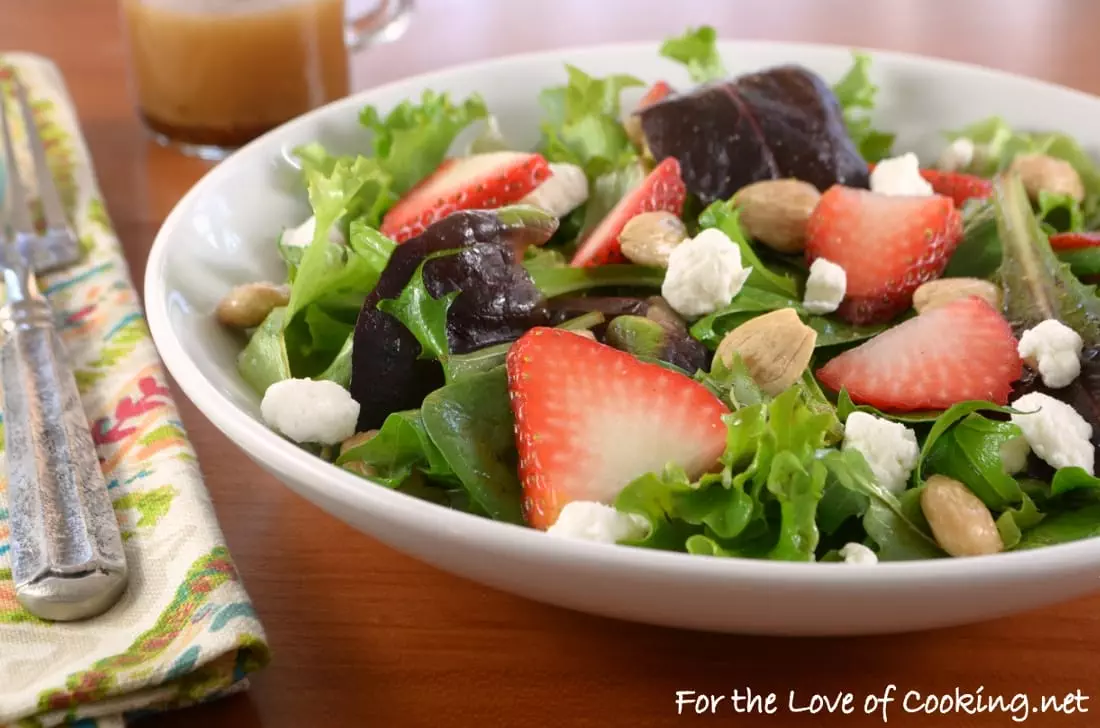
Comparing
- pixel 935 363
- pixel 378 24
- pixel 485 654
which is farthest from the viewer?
pixel 378 24

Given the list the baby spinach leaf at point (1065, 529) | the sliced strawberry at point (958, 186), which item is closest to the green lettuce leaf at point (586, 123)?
the sliced strawberry at point (958, 186)

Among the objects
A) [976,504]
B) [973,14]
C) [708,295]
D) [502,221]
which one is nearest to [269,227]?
[502,221]

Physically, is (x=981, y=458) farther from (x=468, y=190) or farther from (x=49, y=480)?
(x=49, y=480)

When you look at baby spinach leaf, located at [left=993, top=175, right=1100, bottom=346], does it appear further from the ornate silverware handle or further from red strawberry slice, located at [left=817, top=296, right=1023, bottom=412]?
the ornate silverware handle

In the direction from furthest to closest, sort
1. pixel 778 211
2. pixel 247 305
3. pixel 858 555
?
pixel 778 211 < pixel 247 305 < pixel 858 555

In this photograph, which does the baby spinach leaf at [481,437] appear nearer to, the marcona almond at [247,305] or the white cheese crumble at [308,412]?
the white cheese crumble at [308,412]

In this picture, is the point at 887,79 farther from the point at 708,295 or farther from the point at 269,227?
the point at 269,227

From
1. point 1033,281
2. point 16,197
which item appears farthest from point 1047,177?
point 16,197

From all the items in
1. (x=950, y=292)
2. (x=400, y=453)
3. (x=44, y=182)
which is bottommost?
(x=44, y=182)

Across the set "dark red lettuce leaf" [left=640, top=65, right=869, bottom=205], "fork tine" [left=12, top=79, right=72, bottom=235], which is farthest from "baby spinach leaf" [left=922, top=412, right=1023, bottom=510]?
"fork tine" [left=12, top=79, right=72, bottom=235]
